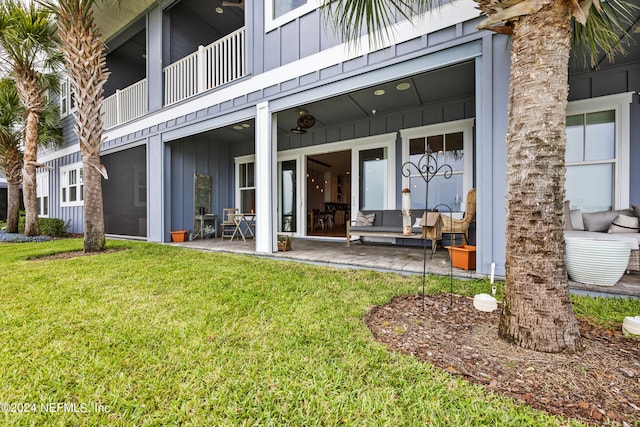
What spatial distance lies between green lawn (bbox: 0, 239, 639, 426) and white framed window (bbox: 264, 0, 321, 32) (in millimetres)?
4306

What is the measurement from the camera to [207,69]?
5.95 meters

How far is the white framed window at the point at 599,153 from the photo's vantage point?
12.2 feet

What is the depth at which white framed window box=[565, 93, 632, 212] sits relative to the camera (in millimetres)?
3705

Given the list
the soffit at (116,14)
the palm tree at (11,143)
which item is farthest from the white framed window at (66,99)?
the soffit at (116,14)

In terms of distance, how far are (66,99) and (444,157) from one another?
42.6 feet

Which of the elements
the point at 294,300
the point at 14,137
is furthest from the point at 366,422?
the point at 14,137

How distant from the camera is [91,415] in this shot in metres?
1.19

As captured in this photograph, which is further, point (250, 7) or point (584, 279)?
point (250, 7)

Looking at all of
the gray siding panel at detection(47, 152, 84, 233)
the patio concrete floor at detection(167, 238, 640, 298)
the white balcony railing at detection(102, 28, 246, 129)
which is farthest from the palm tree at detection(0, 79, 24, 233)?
the patio concrete floor at detection(167, 238, 640, 298)

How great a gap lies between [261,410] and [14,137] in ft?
40.1

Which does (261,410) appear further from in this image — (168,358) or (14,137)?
(14,137)

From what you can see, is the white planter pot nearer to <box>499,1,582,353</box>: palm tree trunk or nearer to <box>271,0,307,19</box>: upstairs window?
<box>499,1,582,353</box>: palm tree trunk

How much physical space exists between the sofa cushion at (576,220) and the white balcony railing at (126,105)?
9.10m

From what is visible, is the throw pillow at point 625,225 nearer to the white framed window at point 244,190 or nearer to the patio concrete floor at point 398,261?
the patio concrete floor at point 398,261
